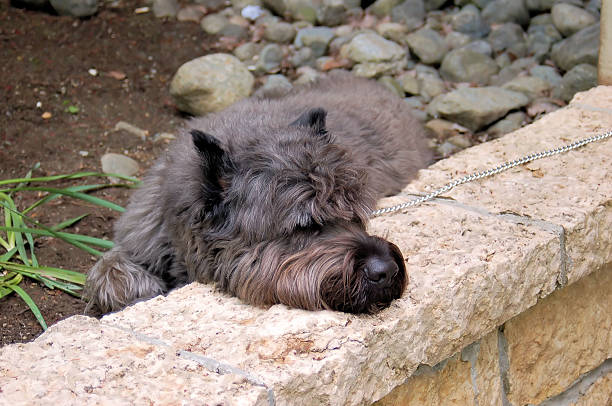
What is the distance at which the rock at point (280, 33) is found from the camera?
9.06 m

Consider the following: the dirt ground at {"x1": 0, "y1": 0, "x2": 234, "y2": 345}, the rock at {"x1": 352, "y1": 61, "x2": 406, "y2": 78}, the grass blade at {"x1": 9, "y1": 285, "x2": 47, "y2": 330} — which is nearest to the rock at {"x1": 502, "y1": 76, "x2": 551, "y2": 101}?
the rock at {"x1": 352, "y1": 61, "x2": 406, "y2": 78}

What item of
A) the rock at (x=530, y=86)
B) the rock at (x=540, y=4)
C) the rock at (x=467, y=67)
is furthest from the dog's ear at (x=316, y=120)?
the rock at (x=540, y=4)

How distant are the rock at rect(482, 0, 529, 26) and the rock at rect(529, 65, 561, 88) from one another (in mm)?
1055

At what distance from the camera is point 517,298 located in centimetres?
367

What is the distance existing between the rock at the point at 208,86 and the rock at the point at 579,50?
3553mm

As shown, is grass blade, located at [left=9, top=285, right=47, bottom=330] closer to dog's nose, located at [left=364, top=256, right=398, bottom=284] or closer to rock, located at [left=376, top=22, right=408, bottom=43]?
dog's nose, located at [left=364, top=256, right=398, bottom=284]

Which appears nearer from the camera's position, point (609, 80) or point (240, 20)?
point (609, 80)

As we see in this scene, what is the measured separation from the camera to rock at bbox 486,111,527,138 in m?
7.52

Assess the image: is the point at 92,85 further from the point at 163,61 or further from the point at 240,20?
the point at 240,20

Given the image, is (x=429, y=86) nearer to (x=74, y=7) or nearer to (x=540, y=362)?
(x=74, y=7)

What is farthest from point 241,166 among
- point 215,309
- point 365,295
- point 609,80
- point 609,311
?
point 609,80

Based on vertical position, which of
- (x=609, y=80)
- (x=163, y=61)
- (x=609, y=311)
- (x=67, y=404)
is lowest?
(x=163, y=61)

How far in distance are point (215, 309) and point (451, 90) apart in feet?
18.5

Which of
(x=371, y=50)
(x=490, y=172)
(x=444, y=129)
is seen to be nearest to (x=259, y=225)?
(x=490, y=172)
